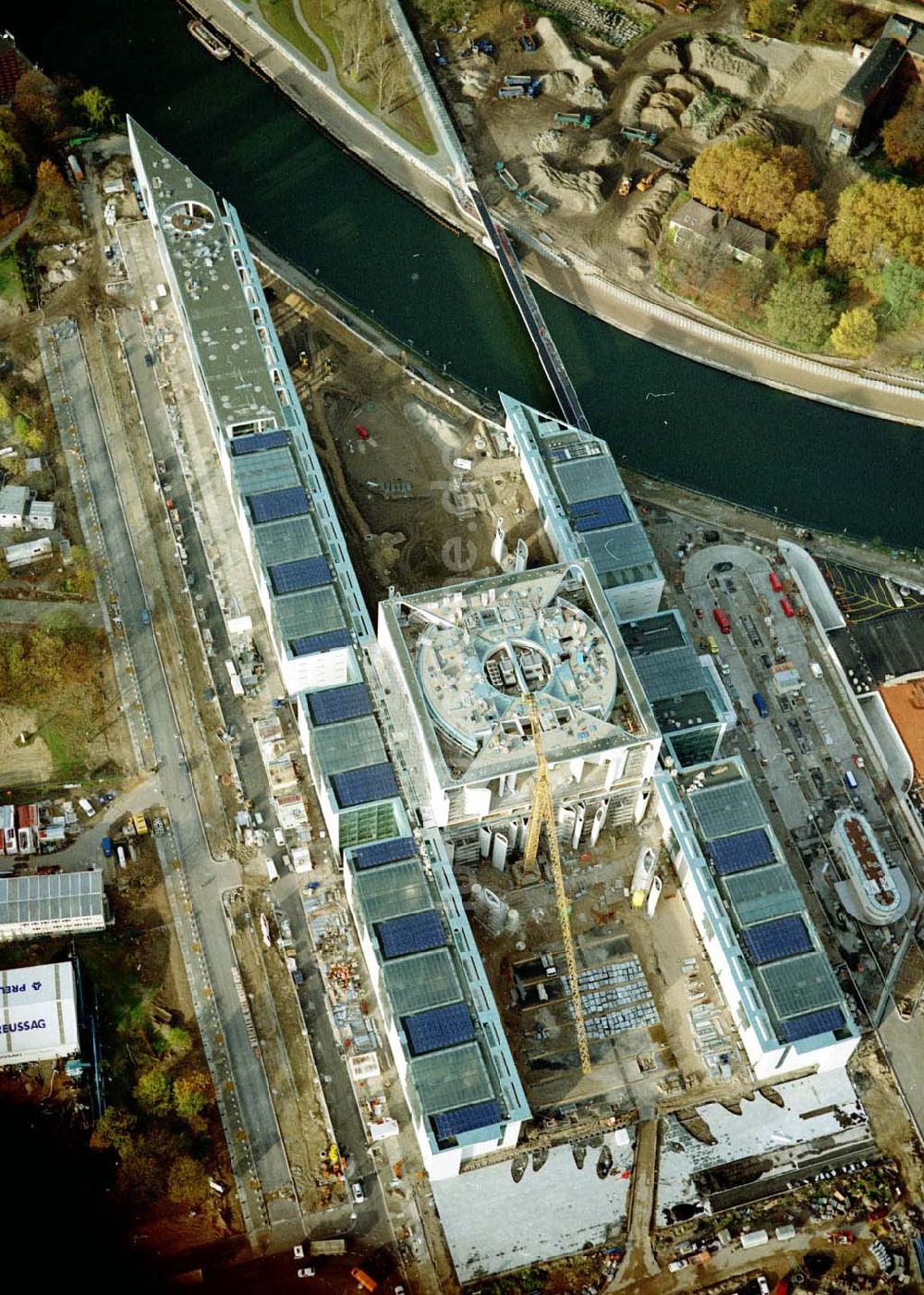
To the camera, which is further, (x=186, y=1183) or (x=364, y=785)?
(x=364, y=785)

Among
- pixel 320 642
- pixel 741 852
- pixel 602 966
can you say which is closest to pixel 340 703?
pixel 320 642

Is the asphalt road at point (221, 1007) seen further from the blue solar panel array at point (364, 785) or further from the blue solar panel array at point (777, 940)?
the blue solar panel array at point (777, 940)

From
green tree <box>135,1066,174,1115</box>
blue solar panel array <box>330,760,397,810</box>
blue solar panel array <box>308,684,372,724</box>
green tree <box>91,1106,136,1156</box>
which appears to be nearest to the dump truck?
green tree <box>135,1066,174,1115</box>

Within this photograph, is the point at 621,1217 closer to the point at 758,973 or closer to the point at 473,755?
the point at 758,973

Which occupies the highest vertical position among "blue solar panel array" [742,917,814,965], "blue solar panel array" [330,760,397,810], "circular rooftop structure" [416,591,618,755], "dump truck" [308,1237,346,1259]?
"circular rooftop structure" [416,591,618,755]

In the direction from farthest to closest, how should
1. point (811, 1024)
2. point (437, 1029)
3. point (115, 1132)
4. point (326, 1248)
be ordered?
point (811, 1024), point (437, 1029), point (115, 1132), point (326, 1248)

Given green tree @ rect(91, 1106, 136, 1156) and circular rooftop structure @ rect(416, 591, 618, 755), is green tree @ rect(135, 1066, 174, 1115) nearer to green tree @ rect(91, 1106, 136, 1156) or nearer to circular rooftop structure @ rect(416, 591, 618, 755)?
green tree @ rect(91, 1106, 136, 1156)

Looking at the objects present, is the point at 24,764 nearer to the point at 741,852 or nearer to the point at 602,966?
the point at 602,966
